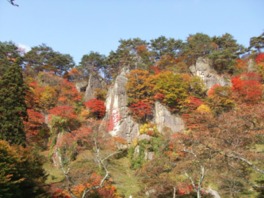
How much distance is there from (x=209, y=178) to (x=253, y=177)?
10.8ft

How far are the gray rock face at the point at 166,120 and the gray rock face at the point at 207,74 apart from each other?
7464mm

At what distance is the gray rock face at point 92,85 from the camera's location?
4069cm

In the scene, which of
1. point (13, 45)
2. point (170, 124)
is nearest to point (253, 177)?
point (170, 124)

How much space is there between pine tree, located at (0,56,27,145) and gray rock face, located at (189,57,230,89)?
24.9 meters

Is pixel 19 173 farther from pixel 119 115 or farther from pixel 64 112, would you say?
pixel 119 115

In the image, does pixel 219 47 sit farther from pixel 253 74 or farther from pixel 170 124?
pixel 170 124

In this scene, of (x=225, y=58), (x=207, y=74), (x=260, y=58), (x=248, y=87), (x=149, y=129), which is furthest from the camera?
(x=260, y=58)

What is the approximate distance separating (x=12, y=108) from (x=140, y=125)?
17172 millimetres

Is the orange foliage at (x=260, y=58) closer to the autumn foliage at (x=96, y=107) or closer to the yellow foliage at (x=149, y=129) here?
the yellow foliage at (x=149, y=129)

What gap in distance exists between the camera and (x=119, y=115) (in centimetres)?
3447

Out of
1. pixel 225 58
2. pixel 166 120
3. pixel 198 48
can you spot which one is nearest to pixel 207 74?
pixel 225 58

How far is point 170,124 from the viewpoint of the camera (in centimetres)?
3356

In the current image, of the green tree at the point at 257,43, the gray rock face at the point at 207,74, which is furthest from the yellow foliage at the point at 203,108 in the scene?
the green tree at the point at 257,43

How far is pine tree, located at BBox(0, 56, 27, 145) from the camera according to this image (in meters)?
18.9
